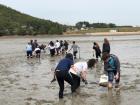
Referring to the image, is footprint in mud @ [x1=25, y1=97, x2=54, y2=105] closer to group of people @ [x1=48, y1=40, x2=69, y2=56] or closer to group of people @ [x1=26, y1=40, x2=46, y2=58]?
group of people @ [x1=26, y1=40, x2=46, y2=58]

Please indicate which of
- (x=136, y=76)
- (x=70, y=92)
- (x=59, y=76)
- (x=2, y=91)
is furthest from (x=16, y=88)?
(x=136, y=76)

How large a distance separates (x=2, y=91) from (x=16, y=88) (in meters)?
0.86

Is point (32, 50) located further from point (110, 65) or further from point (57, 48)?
point (110, 65)

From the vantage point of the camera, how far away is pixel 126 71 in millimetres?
23656

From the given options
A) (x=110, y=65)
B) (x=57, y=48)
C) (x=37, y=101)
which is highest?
(x=110, y=65)

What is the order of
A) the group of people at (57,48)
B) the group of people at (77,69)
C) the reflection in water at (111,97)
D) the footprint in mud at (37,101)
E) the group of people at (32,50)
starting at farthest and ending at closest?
the group of people at (57,48) → the group of people at (32,50) → the group of people at (77,69) → the footprint in mud at (37,101) → the reflection in water at (111,97)

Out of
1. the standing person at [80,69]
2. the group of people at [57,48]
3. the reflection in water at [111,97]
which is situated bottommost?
the group of people at [57,48]

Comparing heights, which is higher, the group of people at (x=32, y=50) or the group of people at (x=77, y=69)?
the group of people at (x=77, y=69)

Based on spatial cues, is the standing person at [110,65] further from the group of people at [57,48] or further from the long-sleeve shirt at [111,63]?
the group of people at [57,48]

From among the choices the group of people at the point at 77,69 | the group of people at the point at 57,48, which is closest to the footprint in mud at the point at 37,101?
the group of people at the point at 77,69

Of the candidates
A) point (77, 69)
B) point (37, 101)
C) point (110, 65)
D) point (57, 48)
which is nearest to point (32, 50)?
point (57, 48)

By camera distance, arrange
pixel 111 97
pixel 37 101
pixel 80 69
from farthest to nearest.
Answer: pixel 80 69
pixel 111 97
pixel 37 101

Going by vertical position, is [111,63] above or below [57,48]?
above

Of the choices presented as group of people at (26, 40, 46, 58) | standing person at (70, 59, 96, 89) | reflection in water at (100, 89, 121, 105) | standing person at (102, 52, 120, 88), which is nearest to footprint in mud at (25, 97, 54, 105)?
standing person at (70, 59, 96, 89)
